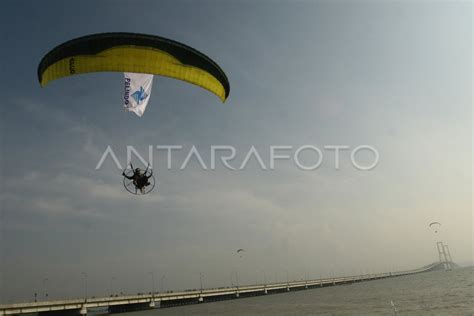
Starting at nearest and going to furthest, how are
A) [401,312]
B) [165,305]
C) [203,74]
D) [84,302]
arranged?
1. [203,74]
2. [401,312]
3. [84,302]
4. [165,305]

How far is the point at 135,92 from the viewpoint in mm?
17953

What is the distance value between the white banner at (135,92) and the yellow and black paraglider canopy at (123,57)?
0.91 m

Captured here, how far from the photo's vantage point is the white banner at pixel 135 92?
17.7 metres

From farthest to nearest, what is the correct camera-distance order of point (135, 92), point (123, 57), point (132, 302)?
point (132, 302), point (135, 92), point (123, 57)

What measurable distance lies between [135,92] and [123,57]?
1952 mm

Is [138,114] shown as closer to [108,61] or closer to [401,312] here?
[108,61]

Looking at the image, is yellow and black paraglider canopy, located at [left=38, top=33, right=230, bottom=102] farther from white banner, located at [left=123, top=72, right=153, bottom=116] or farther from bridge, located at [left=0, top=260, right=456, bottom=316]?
bridge, located at [left=0, top=260, right=456, bottom=316]

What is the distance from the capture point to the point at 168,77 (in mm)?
17719

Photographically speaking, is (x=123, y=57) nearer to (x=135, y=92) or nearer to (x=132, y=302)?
(x=135, y=92)

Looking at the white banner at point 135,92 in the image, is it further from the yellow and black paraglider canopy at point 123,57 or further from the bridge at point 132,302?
the bridge at point 132,302

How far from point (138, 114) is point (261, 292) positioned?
135923 mm

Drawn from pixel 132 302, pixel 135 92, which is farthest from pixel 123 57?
pixel 132 302

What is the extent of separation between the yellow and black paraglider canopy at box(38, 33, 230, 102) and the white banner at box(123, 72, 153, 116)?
35.8 inches

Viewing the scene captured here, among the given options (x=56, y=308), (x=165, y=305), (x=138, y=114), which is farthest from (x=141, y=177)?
(x=165, y=305)
